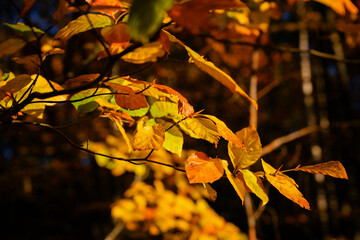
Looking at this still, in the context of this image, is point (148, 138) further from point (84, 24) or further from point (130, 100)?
point (84, 24)

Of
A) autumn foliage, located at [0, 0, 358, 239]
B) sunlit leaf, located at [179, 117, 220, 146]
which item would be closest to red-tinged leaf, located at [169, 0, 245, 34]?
autumn foliage, located at [0, 0, 358, 239]

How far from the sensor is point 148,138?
0.59 meters

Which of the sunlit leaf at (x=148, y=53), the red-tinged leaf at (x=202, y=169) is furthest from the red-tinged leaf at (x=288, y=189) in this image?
the sunlit leaf at (x=148, y=53)

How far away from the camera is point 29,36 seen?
51cm

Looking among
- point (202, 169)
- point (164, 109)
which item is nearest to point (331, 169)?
point (202, 169)

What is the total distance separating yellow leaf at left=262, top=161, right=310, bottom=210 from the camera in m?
0.53

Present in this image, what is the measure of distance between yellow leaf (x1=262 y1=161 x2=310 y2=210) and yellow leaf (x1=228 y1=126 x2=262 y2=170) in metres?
0.04

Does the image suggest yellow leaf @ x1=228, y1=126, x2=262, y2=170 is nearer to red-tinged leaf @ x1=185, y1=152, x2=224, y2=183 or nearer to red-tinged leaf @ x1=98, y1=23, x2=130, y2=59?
red-tinged leaf @ x1=185, y1=152, x2=224, y2=183

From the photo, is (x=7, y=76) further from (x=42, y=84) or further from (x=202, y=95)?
(x=202, y=95)

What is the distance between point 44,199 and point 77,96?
6559 millimetres

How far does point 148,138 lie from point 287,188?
1.01 ft

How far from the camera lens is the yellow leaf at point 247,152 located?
0.57 meters

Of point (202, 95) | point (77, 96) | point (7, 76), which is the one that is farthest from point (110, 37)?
point (202, 95)

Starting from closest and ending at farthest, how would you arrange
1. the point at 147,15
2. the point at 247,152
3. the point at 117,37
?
the point at 147,15 → the point at 117,37 → the point at 247,152
